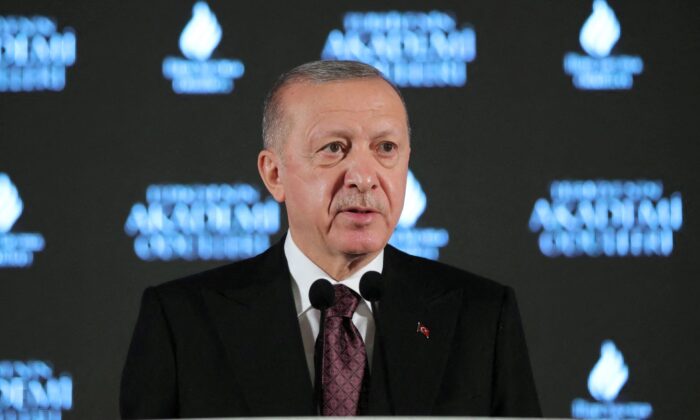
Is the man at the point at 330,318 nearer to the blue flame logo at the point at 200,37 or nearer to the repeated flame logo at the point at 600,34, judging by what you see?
the blue flame logo at the point at 200,37

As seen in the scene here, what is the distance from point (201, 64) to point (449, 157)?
0.85 metres

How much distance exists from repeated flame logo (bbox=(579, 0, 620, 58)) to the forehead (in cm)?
168

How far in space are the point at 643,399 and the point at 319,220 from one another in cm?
190

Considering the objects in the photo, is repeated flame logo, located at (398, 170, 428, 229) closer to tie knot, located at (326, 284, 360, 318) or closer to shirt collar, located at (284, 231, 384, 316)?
shirt collar, located at (284, 231, 384, 316)

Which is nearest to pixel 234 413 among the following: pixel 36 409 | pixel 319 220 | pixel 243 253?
pixel 319 220

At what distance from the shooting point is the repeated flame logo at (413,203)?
320 cm

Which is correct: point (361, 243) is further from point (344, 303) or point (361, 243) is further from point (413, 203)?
point (413, 203)

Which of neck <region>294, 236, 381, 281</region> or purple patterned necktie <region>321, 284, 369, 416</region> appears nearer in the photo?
purple patterned necktie <region>321, 284, 369, 416</region>

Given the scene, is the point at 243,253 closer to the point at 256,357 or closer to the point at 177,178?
the point at 177,178

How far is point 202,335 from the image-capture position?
5.71 ft

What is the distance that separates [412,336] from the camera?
5.74 ft

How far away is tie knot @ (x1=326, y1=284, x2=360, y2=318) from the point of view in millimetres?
1662

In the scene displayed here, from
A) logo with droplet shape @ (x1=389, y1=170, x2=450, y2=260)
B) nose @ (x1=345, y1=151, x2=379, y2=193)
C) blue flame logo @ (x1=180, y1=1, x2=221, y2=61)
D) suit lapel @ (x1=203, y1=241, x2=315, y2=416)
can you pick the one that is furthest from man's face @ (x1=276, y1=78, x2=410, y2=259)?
blue flame logo @ (x1=180, y1=1, x2=221, y2=61)

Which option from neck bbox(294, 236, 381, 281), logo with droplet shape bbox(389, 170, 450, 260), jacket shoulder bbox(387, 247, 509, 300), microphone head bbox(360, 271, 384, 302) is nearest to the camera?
microphone head bbox(360, 271, 384, 302)
